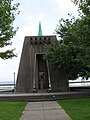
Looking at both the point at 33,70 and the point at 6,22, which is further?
the point at 33,70

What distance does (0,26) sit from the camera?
1506cm

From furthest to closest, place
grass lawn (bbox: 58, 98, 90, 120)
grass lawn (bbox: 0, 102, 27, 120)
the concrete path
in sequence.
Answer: grass lawn (bbox: 0, 102, 27, 120) < the concrete path < grass lawn (bbox: 58, 98, 90, 120)

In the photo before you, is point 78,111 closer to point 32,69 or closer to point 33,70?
point 33,70

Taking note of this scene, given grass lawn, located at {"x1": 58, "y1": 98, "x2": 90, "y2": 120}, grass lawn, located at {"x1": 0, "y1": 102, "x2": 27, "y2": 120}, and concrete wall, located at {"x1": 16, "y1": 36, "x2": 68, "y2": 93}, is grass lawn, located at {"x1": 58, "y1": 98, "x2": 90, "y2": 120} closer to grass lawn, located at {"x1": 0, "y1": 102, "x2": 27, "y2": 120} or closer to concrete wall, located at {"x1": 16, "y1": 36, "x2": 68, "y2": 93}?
grass lawn, located at {"x1": 0, "y1": 102, "x2": 27, "y2": 120}

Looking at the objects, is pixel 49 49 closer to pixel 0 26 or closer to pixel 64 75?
pixel 64 75

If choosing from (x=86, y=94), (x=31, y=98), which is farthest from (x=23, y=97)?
(x=86, y=94)

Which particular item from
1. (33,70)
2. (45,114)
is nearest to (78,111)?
(45,114)

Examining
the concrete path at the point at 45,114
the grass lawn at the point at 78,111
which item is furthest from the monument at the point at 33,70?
the concrete path at the point at 45,114

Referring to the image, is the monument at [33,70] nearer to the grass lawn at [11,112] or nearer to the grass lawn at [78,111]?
the grass lawn at [78,111]

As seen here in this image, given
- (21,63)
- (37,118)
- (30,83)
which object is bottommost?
(37,118)

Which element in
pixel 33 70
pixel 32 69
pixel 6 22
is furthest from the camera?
pixel 32 69

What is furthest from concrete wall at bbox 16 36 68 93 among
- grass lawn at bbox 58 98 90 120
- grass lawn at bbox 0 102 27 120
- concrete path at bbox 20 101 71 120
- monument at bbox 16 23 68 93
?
concrete path at bbox 20 101 71 120

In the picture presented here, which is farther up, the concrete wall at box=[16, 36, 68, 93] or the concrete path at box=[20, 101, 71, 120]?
the concrete wall at box=[16, 36, 68, 93]

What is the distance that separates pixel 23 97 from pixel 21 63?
9.63 metres
